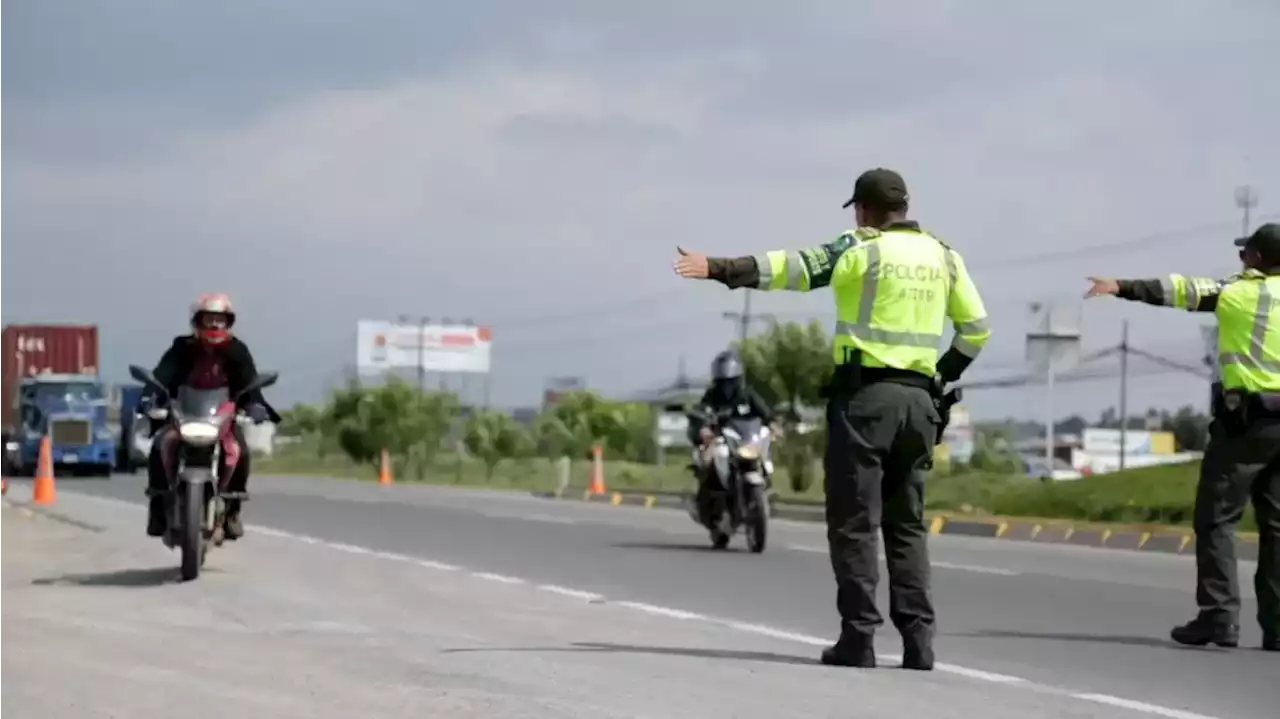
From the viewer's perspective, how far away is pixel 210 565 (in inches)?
535

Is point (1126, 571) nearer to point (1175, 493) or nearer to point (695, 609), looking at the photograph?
point (695, 609)

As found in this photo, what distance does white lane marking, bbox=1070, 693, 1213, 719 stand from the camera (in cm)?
749

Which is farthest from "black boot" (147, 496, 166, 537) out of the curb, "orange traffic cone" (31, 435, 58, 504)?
"orange traffic cone" (31, 435, 58, 504)

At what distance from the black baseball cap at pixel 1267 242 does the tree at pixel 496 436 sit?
98734 mm

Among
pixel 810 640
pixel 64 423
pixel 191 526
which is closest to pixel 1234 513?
pixel 810 640

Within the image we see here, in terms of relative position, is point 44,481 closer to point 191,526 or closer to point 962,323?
point 191,526

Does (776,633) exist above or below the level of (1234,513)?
below

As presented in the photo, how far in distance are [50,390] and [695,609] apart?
38873 millimetres

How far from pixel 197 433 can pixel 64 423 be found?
36721mm

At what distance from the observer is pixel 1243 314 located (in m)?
9.98

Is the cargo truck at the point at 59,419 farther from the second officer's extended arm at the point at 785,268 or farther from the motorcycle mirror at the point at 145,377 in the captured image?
the second officer's extended arm at the point at 785,268

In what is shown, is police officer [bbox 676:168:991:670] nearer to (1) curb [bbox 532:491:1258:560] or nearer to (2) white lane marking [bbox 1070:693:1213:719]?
(2) white lane marking [bbox 1070:693:1213:719]

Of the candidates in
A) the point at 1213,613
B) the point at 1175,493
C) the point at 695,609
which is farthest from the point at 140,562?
the point at 1175,493

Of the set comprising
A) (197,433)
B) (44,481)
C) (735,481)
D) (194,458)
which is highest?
(197,433)
